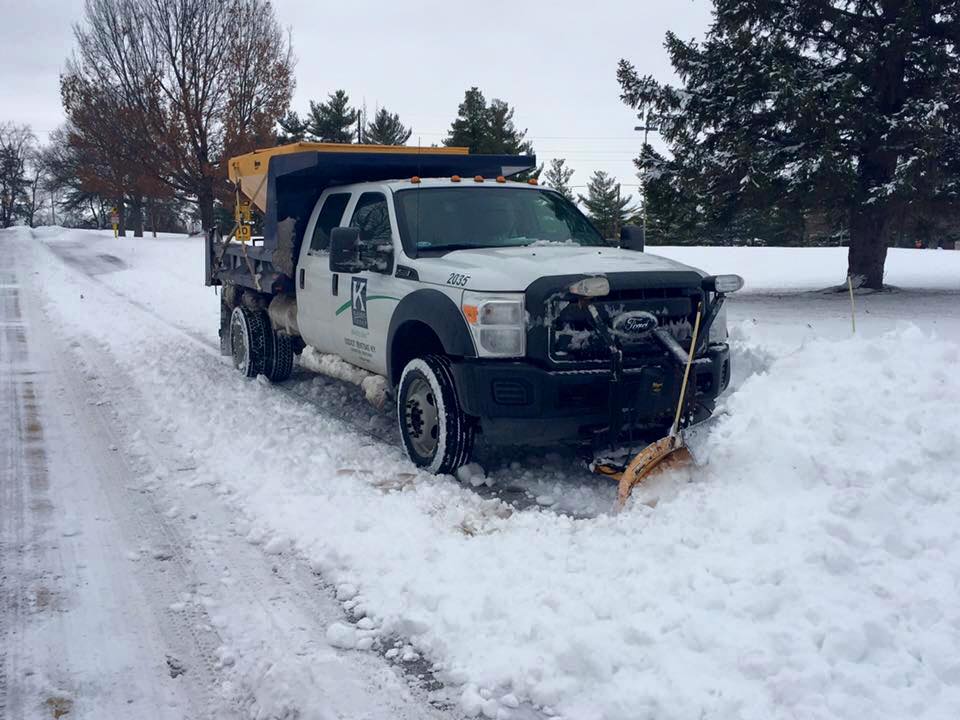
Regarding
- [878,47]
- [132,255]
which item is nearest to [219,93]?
[132,255]

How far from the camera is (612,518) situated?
481 centimetres

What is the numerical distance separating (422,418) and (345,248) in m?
1.46

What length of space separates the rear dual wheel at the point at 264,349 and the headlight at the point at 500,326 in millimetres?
4263

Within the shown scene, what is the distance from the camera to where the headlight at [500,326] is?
537 cm

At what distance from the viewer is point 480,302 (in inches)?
214

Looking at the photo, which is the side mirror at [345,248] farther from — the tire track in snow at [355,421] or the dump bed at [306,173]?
the tire track in snow at [355,421]

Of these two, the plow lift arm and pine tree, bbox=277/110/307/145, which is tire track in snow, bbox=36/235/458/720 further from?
pine tree, bbox=277/110/307/145

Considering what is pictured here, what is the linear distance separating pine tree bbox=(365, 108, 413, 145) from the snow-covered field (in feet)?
143

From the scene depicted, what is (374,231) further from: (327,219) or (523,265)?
(523,265)

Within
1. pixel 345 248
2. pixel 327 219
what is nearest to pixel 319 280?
pixel 327 219

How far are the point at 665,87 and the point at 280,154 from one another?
28.6ft

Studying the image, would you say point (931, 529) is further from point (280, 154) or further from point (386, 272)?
point (280, 154)

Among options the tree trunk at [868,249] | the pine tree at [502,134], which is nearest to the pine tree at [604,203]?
the pine tree at [502,134]

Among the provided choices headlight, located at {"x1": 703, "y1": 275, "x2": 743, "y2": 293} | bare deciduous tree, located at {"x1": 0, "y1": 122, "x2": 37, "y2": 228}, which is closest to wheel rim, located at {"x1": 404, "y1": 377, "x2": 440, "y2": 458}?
headlight, located at {"x1": 703, "y1": 275, "x2": 743, "y2": 293}
